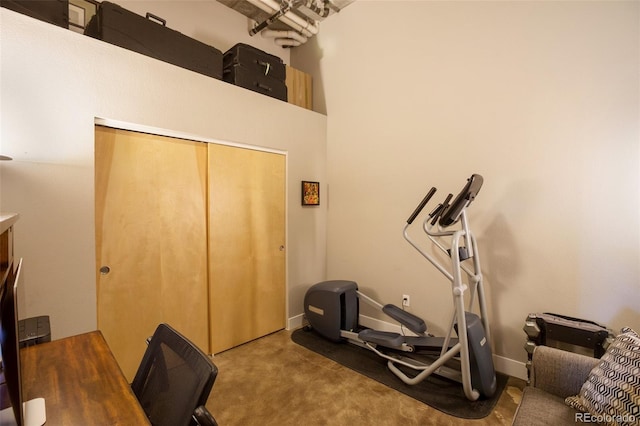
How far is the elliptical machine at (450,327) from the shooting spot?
2.01m

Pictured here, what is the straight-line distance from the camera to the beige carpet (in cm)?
199

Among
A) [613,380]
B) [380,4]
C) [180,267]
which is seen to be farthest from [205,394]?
[380,4]

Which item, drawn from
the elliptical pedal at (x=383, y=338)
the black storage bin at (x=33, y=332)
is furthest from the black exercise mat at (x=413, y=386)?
the black storage bin at (x=33, y=332)

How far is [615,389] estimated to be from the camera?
50.3 inches

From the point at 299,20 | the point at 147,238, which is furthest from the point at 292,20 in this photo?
the point at 147,238

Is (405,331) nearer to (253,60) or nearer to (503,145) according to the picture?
(503,145)

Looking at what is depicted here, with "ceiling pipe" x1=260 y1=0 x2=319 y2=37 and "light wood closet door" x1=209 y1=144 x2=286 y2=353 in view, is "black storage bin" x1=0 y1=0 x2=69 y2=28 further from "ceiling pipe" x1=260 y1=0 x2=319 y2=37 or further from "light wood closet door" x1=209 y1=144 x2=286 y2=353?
"ceiling pipe" x1=260 y1=0 x2=319 y2=37

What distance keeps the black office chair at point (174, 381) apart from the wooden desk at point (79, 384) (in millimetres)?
77

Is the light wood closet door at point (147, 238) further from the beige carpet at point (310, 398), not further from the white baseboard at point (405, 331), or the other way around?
the white baseboard at point (405, 331)

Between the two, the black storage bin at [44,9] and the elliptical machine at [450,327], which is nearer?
the black storage bin at [44,9]

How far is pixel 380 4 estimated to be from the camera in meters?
3.17

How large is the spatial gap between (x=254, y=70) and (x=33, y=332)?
256 cm

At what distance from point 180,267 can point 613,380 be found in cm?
279

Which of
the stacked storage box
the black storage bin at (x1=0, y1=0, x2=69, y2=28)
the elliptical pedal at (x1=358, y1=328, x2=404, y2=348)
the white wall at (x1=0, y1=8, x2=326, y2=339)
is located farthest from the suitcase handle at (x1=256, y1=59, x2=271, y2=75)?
the elliptical pedal at (x1=358, y1=328, x2=404, y2=348)
